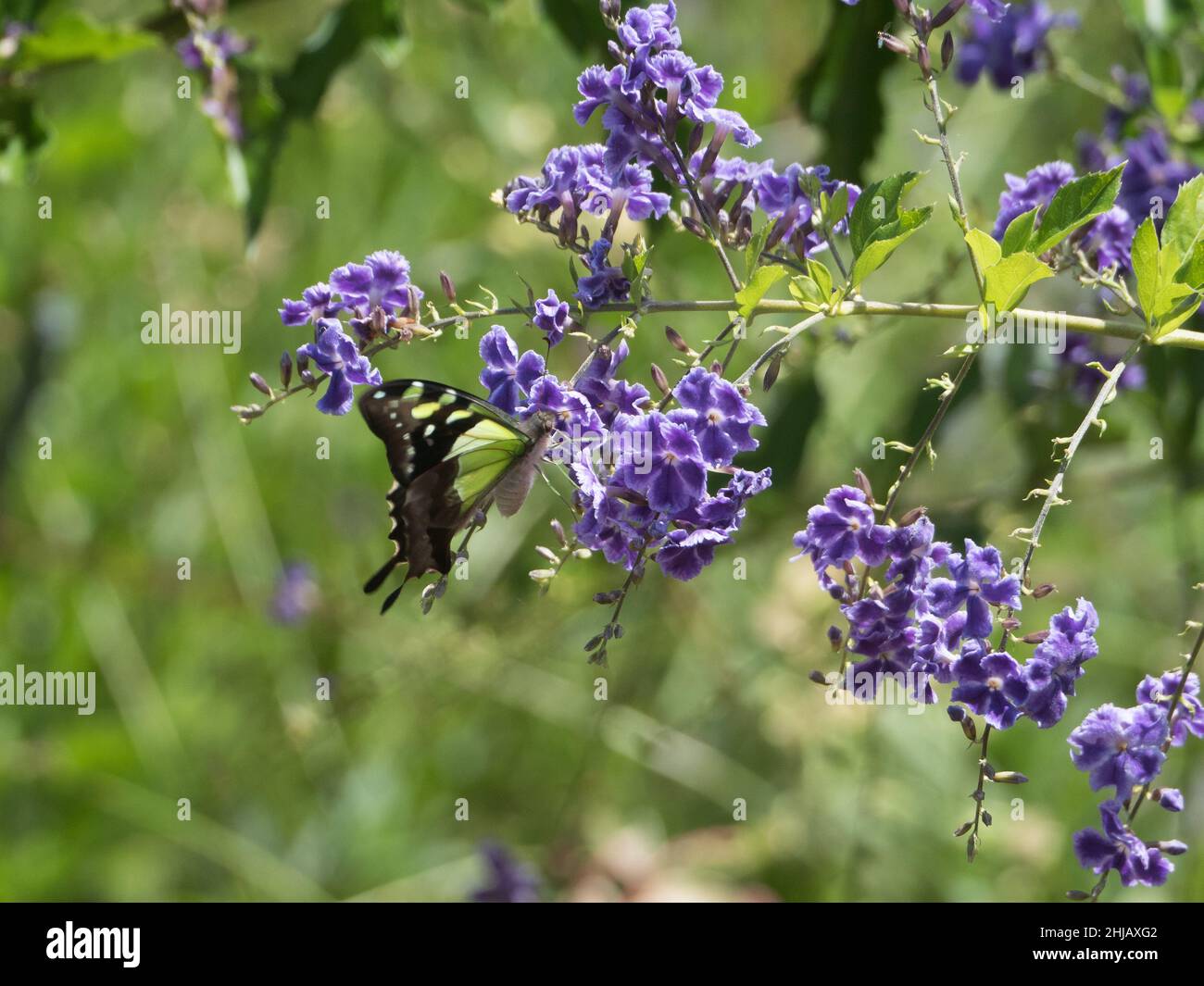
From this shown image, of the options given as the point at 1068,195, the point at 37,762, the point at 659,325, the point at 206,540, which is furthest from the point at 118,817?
the point at 1068,195

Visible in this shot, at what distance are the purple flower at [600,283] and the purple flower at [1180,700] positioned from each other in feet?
2.71

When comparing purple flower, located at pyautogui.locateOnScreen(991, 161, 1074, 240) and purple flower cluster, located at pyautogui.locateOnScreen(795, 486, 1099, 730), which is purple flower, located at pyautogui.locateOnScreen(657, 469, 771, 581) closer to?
purple flower cluster, located at pyautogui.locateOnScreen(795, 486, 1099, 730)

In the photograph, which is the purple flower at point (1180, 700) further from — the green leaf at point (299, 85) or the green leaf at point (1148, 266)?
the green leaf at point (299, 85)

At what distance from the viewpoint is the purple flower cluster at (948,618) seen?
145 cm

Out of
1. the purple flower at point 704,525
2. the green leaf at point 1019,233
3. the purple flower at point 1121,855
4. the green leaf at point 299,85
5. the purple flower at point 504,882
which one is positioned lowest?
the purple flower at point 504,882

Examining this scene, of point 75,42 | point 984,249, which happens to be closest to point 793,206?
point 984,249

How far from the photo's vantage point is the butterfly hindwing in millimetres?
1582

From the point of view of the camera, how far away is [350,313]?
162cm

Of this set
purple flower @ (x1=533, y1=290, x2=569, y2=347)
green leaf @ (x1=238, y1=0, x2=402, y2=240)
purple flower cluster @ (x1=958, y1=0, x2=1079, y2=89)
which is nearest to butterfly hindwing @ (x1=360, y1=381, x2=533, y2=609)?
purple flower @ (x1=533, y1=290, x2=569, y2=347)

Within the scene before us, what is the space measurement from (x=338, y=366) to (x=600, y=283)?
35 cm

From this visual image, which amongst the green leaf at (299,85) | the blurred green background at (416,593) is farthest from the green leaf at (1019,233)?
the blurred green background at (416,593)

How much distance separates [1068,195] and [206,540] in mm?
3698

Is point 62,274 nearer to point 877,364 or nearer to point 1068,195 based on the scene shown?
point 877,364

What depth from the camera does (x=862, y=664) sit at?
5.09 feet
